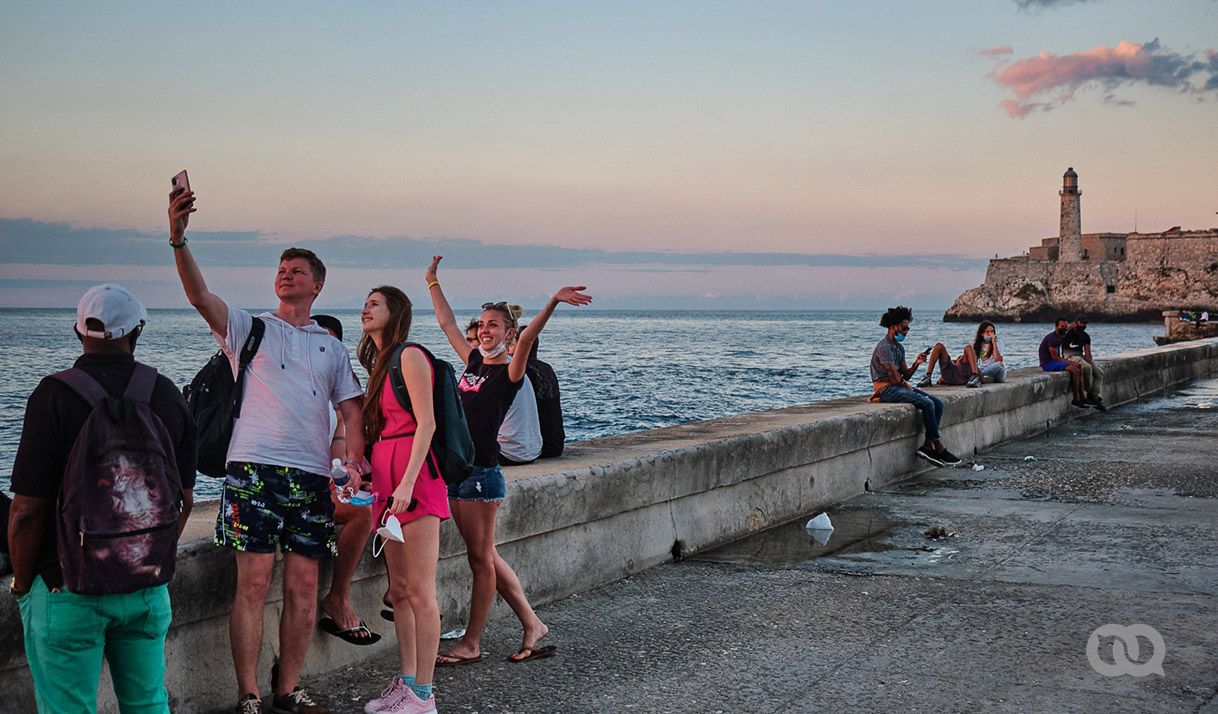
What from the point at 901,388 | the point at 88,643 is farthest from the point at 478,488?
the point at 901,388

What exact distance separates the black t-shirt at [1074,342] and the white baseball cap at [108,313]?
55.5 feet

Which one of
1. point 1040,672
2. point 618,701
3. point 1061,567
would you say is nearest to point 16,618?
point 618,701

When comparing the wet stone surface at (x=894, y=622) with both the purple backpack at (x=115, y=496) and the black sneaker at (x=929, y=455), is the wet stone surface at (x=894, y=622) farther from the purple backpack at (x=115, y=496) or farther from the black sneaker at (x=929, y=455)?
the black sneaker at (x=929, y=455)

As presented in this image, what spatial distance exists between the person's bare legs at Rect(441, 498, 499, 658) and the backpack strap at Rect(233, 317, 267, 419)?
118 centimetres

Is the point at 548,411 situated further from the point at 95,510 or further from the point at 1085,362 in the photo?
the point at 1085,362

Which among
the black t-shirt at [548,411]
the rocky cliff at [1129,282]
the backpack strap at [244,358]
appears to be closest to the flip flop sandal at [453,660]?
the backpack strap at [244,358]

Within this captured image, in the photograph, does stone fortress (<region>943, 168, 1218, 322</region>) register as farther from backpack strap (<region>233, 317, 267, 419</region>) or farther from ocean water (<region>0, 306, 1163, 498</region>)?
backpack strap (<region>233, 317, 267, 419</region>)

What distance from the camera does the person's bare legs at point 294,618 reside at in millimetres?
4625

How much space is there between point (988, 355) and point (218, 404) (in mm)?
13638

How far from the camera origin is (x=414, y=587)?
4.79 metres

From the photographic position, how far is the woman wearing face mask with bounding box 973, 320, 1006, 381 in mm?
15953

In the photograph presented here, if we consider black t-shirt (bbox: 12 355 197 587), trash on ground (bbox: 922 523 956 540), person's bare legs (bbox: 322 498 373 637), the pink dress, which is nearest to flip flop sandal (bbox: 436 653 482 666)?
person's bare legs (bbox: 322 498 373 637)

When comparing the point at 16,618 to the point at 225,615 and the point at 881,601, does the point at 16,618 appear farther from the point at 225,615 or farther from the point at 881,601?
the point at 881,601

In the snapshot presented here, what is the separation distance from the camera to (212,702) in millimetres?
4645
